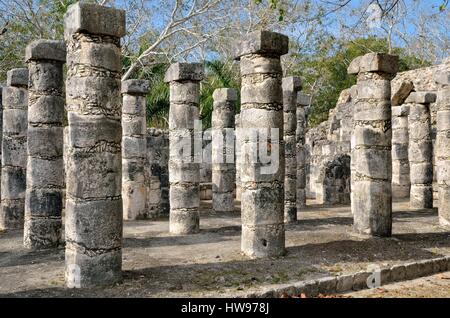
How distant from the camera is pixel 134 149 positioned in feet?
39.9

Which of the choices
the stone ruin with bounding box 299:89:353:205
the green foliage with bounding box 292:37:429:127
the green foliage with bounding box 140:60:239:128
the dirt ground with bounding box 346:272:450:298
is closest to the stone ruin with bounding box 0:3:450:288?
the stone ruin with bounding box 299:89:353:205

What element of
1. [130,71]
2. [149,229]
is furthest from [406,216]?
[130,71]

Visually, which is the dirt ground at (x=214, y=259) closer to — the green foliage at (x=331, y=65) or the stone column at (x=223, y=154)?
the stone column at (x=223, y=154)

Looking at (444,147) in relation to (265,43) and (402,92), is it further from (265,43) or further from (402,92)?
(402,92)

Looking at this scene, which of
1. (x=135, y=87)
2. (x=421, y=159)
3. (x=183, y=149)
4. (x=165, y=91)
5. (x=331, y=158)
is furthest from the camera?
(x=165, y=91)

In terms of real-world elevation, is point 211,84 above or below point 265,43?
above

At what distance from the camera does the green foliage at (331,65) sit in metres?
31.0

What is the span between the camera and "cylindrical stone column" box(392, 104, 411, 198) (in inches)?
643

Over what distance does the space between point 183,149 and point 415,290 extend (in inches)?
210

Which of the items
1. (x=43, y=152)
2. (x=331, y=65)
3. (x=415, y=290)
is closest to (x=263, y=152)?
(x=415, y=290)

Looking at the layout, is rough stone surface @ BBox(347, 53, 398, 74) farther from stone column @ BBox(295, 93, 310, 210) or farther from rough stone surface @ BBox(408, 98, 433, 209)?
rough stone surface @ BBox(408, 98, 433, 209)

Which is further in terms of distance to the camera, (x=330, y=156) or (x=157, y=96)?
(x=157, y=96)

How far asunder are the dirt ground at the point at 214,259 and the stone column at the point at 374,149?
46cm
